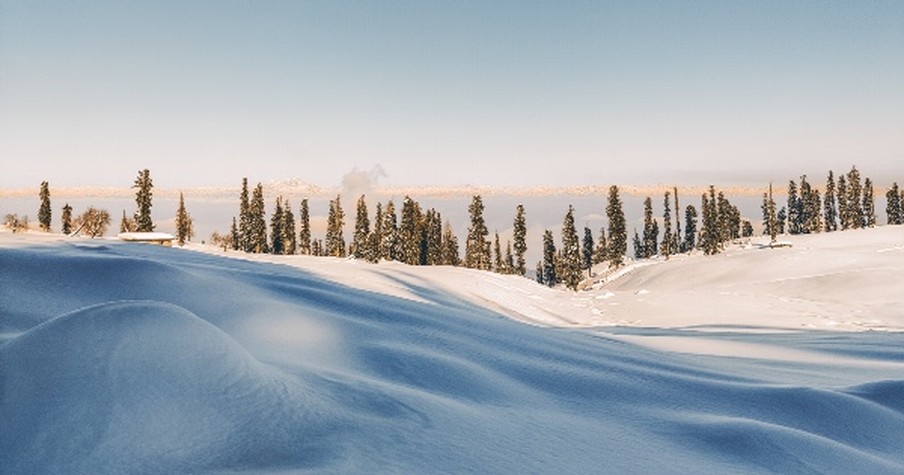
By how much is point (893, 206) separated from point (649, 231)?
1937 inches

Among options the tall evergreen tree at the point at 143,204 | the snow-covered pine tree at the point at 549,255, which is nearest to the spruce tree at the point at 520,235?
the snow-covered pine tree at the point at 549,255

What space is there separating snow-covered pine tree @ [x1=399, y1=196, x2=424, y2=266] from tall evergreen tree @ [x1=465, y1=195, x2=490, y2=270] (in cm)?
1049

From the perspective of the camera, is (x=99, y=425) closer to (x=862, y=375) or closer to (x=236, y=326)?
(x=236, y=326)

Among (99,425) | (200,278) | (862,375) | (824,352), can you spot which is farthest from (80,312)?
(824,352)

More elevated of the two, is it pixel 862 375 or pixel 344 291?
pixel 344 291

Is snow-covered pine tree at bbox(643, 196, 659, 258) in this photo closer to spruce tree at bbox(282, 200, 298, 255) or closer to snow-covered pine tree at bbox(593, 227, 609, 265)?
snow-covered pine tree at bbox(593, 227, 609, 265)

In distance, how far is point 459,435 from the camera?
98.4 inches

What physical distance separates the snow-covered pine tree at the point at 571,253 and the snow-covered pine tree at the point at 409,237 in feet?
72.4

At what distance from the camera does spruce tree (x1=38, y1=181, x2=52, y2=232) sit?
7644 cm

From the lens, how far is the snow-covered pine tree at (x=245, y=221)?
81.4 metres

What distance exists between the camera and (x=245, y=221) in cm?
8238

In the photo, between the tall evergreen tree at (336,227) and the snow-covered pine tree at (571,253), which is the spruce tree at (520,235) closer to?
the snow-covered pine tree at (571,253)

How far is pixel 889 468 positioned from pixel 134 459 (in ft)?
12.3

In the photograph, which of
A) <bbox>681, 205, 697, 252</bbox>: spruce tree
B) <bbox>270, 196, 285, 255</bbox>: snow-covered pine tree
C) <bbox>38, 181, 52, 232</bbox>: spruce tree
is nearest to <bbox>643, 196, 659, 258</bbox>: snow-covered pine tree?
<bbox>681, 205, 697, 252</bbox>: spruce tree
